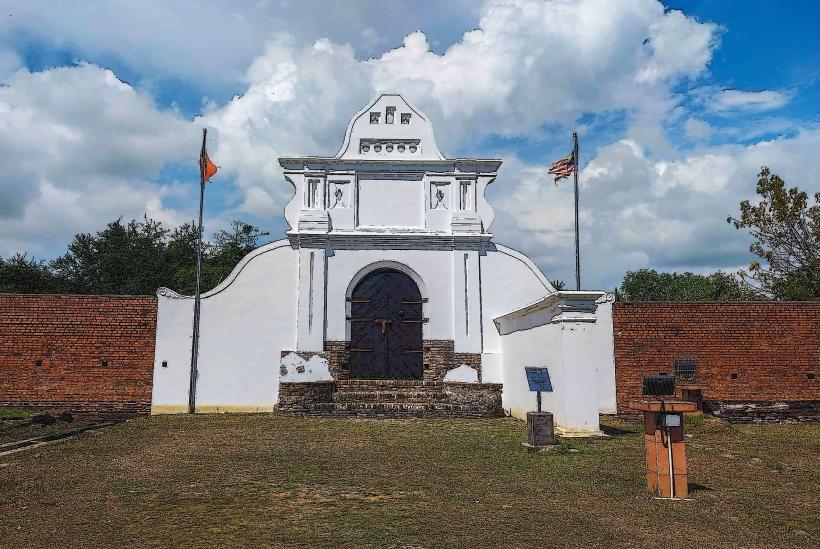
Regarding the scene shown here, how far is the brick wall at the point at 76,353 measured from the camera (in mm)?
12781

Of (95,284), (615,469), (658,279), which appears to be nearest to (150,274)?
(95,284)

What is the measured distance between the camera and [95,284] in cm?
3148

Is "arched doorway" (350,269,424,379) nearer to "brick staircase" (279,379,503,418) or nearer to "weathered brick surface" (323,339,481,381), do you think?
"weathered brick surface" (323,339,481,381)

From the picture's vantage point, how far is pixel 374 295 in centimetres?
1480

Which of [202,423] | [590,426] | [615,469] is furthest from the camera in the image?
[202,423]

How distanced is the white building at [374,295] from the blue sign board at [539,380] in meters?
3.54

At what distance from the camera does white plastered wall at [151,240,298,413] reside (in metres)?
13.5

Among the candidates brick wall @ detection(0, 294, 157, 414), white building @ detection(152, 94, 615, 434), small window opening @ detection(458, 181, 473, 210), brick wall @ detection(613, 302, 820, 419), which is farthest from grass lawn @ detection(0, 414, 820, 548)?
small window opening @ detection(458, 181, 473, 210)

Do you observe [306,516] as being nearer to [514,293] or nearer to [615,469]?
[615,469]

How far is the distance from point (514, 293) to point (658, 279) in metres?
40.2

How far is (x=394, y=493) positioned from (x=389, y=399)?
712cm

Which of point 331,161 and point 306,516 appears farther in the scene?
point 331,161

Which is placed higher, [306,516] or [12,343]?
[12,343]

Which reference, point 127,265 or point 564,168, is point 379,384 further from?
point 127,265
